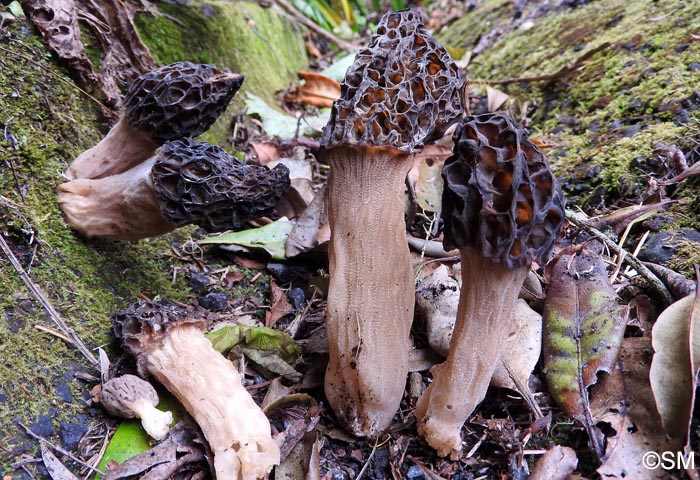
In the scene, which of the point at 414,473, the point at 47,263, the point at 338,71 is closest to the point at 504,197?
the point at 414,473

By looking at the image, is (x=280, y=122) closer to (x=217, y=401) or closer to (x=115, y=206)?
(x=115, y=206)

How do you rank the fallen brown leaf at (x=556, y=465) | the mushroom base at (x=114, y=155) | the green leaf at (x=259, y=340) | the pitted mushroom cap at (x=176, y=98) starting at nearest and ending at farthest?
the fallen brown leaf at (x=556, y=465), the green leaf at (x=259, y=340), the pitted mushroom cap at (x=176, y=98), the mushroom base at (x=114, y=155)

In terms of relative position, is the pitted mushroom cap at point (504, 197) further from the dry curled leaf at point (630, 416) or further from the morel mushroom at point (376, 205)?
the dry curled leaf at point (630, 416)

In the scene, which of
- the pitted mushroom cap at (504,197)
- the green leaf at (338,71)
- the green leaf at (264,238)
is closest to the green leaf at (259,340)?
the green leaf at (264,238)

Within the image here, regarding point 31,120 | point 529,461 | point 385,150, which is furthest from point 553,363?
point 31,120

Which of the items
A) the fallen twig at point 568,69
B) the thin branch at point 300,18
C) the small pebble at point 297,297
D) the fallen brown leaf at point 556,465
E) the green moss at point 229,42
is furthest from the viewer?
the thin branch at point 300,18

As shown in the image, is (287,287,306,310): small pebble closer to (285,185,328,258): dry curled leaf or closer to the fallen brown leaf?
(285,185,328,258): dry curled leaf
